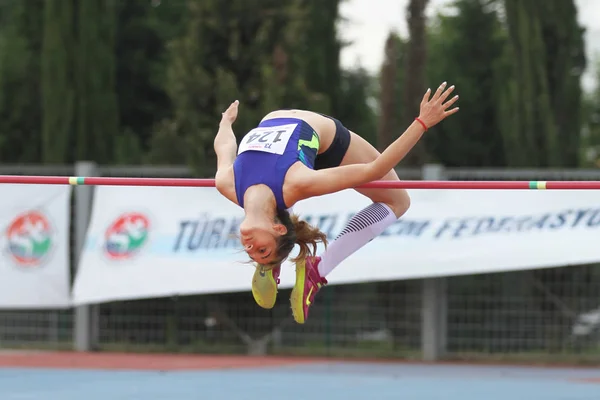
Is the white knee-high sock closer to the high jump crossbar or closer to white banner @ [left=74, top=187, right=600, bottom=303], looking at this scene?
the high jump crossbar

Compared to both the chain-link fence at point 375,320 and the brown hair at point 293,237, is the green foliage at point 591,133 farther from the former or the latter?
the brown hair at point 293,237

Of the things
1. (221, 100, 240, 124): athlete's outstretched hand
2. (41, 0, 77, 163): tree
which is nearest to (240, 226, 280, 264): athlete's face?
(221, 100, 240, 124): athlete's outstretched hand

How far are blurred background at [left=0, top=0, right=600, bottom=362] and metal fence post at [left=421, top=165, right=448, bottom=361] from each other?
0.08ft

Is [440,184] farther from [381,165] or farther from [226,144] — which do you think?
[226,144]

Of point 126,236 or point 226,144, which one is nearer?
point 226,144

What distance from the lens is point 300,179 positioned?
20.6ft

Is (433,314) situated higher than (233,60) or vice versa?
(233,60)

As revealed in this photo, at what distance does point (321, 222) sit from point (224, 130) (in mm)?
5044

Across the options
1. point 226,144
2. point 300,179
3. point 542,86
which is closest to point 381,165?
point 300,179

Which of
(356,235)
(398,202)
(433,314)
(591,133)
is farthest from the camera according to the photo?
(591,133)

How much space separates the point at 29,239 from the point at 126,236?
1120 millimetres

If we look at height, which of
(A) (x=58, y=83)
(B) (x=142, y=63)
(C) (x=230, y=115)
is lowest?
(C) (x=230, y=115)

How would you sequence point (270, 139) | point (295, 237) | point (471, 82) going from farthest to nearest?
point (471, 82) → point (295, 237) → point (270, 139)

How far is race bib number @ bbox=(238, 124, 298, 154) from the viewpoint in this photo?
6.43 metres
